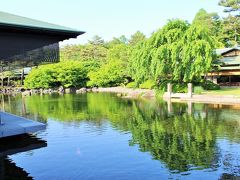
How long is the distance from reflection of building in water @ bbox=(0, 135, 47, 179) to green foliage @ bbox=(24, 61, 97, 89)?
47.9 m

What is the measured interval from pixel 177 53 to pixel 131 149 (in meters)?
25.0

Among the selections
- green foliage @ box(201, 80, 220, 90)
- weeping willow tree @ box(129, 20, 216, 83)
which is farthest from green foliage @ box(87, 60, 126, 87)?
green foliage @ box(201, 80, 220, 90)

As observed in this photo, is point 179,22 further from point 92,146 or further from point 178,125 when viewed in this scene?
point 92,146

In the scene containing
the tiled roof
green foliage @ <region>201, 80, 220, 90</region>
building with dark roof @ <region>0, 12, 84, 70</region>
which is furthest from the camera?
green foliage @ <region>201, 80, 220, 90</region>

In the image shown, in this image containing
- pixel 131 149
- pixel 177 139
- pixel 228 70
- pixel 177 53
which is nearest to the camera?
pixel 131 149

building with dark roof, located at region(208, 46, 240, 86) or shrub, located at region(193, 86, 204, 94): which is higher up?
building with dark roof, located at region(208, 46, 240, 86)

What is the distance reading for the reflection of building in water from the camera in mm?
12172

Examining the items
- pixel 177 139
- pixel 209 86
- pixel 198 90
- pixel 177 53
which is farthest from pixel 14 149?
pixel 209 86

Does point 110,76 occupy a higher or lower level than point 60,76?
lower

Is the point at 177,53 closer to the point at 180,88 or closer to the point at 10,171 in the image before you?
the point at 180,88

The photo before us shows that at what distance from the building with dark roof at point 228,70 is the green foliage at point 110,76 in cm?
1791

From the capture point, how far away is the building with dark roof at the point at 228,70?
43.7 meters

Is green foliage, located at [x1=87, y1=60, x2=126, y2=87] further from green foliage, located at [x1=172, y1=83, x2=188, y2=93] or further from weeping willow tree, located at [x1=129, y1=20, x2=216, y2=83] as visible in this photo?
green foliage, located at [x1=172, y1=83, x2=188, y2=93]

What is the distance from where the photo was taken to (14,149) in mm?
14773
